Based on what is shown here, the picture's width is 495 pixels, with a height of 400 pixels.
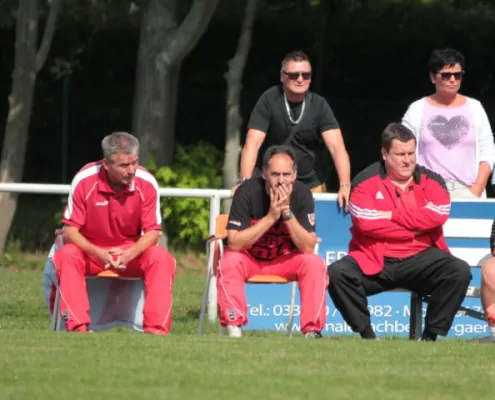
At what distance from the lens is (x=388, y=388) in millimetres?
7297

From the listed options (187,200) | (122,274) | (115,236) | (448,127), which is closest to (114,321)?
(122,274)

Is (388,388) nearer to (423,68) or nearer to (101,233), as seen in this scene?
(101,233)

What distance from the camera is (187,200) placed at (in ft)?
51.8

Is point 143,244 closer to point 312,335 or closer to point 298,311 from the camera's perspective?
point 312,335

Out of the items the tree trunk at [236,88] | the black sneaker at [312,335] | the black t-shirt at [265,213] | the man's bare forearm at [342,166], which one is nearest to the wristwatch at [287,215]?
the black t-shirt at [265,213]

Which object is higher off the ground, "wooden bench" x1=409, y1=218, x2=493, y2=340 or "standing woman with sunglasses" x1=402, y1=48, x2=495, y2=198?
"standing woman with sunglasses" x1=402, y1=48, x2=495, y2=198

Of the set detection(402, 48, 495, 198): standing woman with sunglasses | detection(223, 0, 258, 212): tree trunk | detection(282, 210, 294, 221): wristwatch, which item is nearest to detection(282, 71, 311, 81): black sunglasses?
detection(402, 48, 495, 198): standing woman with sunglasses

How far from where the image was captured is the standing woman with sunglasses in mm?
10938

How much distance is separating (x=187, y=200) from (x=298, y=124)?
4980mm

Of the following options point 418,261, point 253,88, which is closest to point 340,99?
point 253,88

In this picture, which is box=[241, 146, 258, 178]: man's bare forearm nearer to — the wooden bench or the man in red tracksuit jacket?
the man in red tracksuit jacket

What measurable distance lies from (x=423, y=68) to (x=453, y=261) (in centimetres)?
1060

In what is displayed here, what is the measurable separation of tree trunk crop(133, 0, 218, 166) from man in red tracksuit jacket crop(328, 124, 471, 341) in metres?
6.71

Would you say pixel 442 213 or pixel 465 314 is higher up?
pixel 442 213
